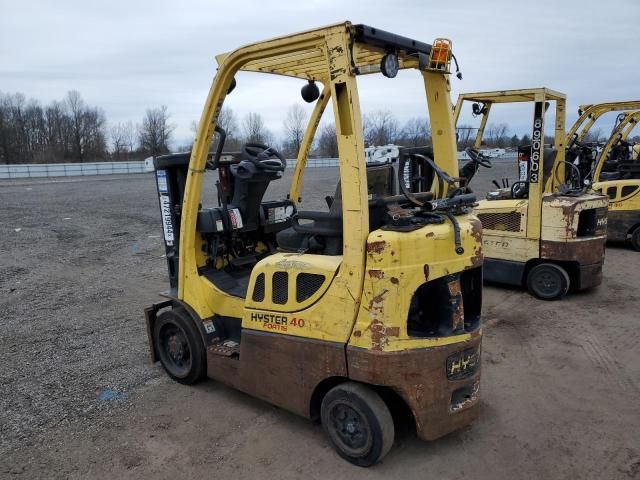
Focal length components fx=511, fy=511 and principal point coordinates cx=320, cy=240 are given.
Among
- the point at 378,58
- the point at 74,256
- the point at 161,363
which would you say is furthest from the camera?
the point at 74,256

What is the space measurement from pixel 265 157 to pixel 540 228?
431cm

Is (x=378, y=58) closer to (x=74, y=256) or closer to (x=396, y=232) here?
(x=396, y=232)

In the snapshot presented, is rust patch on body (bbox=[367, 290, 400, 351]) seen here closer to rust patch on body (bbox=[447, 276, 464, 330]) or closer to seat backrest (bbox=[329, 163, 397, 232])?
rust patch on body (bbox=[447, 276, 464, 330])

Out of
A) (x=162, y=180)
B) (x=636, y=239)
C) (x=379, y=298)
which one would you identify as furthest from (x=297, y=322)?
(x=636, y=239)

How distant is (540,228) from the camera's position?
6910 millimetres

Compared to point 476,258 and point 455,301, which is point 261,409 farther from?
point 476,258

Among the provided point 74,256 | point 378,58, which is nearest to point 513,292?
point 378,58

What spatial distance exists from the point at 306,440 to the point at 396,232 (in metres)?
1.65

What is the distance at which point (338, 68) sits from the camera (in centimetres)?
289

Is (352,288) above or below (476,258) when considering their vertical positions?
below

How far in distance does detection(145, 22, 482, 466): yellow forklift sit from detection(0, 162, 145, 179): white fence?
40.3 metres

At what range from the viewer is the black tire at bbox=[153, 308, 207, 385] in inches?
168

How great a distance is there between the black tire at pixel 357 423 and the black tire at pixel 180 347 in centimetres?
139

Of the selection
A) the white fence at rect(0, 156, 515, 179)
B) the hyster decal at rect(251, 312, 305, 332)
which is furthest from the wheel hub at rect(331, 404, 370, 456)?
the white fence at rect(0, 156, 515, 179)
